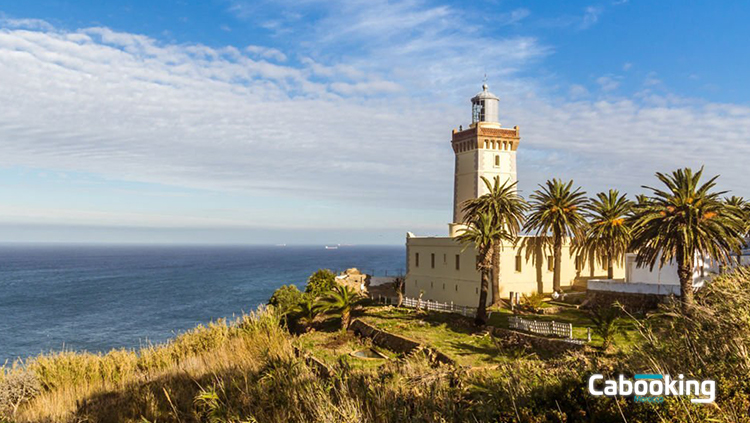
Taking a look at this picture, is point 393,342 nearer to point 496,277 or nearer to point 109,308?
point 496,277

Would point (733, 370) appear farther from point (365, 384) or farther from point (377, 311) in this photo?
point (377, 311)

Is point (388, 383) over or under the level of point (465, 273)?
under

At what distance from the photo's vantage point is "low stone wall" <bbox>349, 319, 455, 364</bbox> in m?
24.9

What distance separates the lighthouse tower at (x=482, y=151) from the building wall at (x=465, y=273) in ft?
11.7

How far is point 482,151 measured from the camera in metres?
46.5

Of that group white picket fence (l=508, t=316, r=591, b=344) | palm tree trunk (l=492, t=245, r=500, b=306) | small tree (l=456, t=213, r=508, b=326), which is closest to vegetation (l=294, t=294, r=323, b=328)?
small tree (l=456, t=213, r=508, b=326)

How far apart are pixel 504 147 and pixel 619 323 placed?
23220mm

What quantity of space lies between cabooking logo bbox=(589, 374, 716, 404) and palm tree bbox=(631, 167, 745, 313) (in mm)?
19576

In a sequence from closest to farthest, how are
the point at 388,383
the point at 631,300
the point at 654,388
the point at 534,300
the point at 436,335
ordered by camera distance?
1. the point at 654,388
2. the point at 388,383
3. the point at 436,335
4. the point at 631,300
5. the point at 534,300

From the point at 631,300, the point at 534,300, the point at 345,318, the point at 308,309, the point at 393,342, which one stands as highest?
the point at 631,300

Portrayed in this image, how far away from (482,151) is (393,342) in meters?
23.4

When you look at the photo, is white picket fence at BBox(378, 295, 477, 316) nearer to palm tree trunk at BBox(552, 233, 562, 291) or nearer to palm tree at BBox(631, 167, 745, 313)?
palm tree trunk at BBox(552, 233, 562, 291)

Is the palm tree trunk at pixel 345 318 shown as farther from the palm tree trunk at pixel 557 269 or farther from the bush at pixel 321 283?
the bush at pixel 321 283

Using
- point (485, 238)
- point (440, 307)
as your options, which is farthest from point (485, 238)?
point (440, 307)
